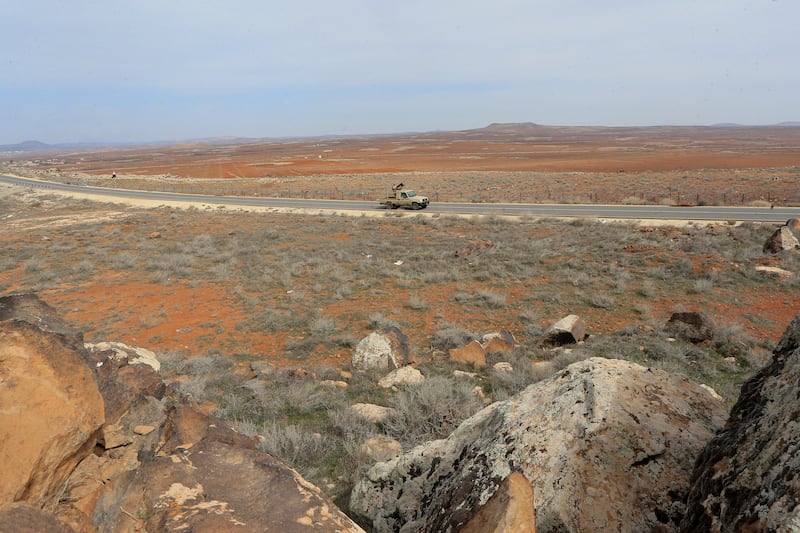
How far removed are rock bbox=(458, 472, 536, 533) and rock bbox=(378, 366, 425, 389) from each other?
5.62 m

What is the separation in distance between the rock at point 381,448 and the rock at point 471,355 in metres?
3.79

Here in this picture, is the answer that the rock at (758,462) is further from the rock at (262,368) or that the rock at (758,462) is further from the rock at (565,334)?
the rock at (262,368)

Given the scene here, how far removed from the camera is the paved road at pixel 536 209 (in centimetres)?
2516

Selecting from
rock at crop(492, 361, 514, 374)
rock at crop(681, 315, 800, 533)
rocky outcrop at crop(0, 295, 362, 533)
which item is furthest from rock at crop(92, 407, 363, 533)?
rock at crop(492, 361, 514, 374)

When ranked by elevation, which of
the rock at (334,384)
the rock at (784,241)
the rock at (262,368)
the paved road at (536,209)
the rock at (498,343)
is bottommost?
the rock at (262,368)

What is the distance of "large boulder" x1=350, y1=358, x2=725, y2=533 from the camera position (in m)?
2.68

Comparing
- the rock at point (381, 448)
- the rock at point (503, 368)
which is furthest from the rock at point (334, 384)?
the rock at point (503, 368)

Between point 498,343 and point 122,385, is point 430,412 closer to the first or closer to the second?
point 122,385

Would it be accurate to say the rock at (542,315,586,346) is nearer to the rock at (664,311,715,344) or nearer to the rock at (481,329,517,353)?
the rock at (481,329,517,353)

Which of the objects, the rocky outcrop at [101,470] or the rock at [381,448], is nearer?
the rocky outcrop at [101,470]

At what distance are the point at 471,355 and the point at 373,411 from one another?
10.6ft

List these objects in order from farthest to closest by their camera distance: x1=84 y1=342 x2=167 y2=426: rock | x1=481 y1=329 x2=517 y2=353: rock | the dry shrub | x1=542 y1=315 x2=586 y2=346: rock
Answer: x1=542 y1=315 x2=586 y2=346: rock → x1=481 y1=329 x2=517 y2=353: rock → the dry shrub → x1=84 y1=342 x2=167 y2=426: rock

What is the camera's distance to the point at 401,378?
8266mm

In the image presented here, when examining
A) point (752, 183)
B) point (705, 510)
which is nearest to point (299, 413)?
point (705, 510)
